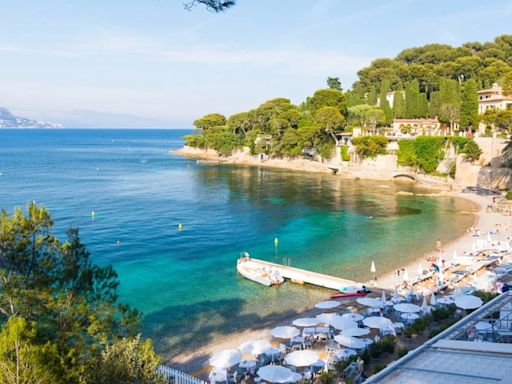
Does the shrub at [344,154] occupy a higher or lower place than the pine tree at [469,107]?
lower

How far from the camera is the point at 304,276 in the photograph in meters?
25.0

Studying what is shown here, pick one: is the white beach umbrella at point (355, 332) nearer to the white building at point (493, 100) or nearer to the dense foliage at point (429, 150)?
the dense foliage at point (429, 150)

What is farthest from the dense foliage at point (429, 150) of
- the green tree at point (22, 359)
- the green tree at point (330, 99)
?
the green tree at point (22, 359)

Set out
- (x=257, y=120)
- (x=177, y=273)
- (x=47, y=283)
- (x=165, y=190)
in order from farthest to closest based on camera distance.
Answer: (x=257, y=120) < (x=165, y=190) < (x=177, y=273) < (x=47, y=283)

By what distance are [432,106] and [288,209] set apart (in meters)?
41.4

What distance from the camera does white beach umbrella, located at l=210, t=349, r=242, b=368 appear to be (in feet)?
49.1

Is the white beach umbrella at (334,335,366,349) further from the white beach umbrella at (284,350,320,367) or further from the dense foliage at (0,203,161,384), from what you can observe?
the dense foliage at (0,203,161,384)

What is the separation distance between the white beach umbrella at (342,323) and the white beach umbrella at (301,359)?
8.76ft

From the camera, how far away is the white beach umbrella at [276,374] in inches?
543

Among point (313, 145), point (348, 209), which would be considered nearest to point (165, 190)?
point (348, 209)

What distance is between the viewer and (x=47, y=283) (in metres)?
9.98

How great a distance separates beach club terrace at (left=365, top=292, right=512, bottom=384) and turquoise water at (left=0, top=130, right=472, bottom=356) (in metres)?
9.92

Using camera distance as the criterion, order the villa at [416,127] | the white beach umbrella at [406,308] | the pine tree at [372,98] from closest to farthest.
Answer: the white beach umbrella at [406,308] → the villa at [416,127] → the pine tree at [372,98]

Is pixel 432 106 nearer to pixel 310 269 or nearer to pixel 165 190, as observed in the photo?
pixel 165 190
